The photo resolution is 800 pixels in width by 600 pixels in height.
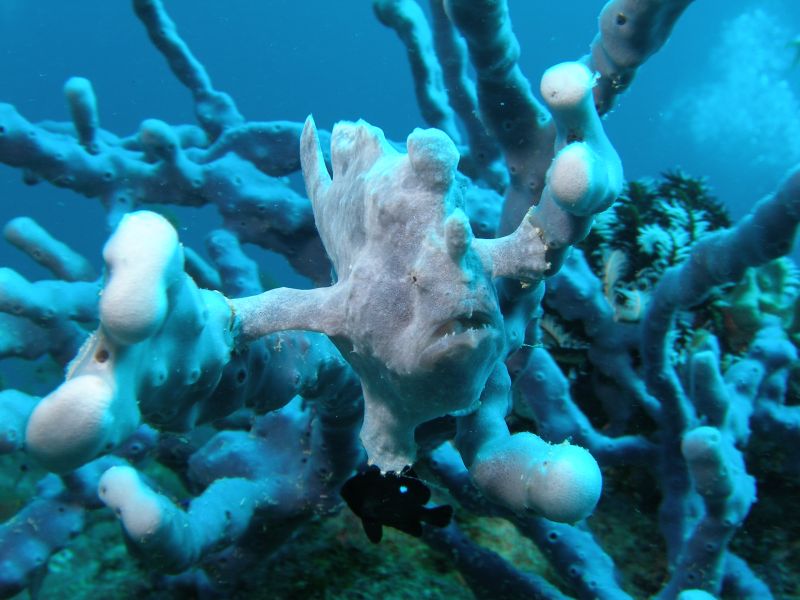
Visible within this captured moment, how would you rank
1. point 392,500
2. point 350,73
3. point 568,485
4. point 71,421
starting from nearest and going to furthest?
point 71,421, point 568,485, point 392,500, point 350,73

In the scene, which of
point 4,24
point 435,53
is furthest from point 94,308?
point 4,24

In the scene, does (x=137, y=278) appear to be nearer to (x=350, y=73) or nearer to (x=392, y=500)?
(x=392, y=500)

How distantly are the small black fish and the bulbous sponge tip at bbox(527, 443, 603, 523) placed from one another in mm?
547

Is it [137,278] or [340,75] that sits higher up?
[340,75]

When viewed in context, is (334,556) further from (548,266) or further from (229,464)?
(548,266)

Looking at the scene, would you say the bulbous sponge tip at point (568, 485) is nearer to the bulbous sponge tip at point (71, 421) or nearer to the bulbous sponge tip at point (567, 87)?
the bulbous sponge tip at point (567, 87)

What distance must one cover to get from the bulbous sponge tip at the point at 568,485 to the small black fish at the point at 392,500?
0.55 metres

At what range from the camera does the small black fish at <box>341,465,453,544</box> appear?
1939mm

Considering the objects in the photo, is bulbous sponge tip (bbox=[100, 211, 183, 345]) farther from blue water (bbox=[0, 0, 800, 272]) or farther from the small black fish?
blue water (bbox=[0, 0, 800, 272])

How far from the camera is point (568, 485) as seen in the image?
1.42 meters

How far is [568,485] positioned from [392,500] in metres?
0.76

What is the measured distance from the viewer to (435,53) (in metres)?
4.59

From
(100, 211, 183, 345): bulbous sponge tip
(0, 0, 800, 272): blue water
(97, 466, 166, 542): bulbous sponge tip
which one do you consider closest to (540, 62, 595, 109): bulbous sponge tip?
(100, 211, 183, 345): bulbous sponge tip

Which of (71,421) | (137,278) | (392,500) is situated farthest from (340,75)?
(71,421)
